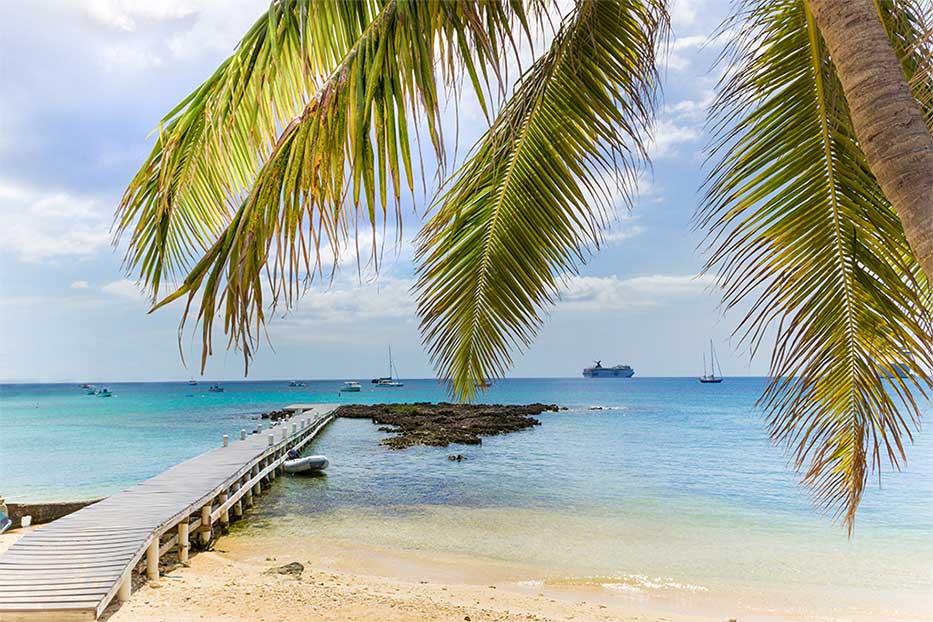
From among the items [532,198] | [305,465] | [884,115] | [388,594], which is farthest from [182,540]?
[305,465]

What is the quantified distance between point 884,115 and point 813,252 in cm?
111

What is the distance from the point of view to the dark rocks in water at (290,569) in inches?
427

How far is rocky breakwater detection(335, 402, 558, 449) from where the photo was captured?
1324 inches

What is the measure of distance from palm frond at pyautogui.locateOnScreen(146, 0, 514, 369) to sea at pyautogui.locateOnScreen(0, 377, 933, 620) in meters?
3.13

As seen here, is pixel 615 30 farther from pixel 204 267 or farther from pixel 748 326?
pixel 204 267

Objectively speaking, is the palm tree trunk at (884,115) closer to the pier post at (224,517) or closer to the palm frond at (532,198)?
the palm frond at (532,198)

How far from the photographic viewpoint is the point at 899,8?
3.25 meters

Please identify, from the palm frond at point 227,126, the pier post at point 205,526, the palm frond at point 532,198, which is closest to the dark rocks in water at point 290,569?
the pier post at point 205,526

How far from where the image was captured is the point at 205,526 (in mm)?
12180

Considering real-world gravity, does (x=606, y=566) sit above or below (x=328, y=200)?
below

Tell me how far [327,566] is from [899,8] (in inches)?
473

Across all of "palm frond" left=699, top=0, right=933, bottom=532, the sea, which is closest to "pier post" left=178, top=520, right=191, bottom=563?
the sea

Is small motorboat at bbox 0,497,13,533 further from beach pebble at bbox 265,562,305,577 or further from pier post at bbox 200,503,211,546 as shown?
beach pebble at bbox 265,562,305,577

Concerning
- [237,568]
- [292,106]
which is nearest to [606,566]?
[237,568]
